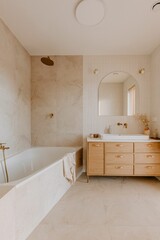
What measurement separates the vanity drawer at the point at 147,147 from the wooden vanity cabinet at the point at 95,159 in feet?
1.85

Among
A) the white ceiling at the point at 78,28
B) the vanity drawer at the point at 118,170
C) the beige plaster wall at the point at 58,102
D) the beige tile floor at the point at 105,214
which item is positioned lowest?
the beige tile floor at the point at 105,214

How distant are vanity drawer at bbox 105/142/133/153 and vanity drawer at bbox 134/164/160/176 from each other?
0.31m

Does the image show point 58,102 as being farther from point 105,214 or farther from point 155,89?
point 105,214

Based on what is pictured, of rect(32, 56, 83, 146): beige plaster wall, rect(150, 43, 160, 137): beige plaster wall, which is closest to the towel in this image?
rect(32, 56, 83, 146): beige plaster wall

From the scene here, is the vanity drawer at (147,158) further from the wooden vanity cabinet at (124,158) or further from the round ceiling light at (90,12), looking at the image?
the round ceiling light at (90,12)

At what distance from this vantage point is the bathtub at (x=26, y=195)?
1188mm

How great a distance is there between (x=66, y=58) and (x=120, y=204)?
2.77 meters

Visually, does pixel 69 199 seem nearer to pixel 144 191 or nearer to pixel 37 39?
pixel 144 191

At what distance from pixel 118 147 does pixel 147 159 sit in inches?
19.7

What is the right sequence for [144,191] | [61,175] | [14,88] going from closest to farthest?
1. [61,175]
2. [144,191]
3. [14,88]

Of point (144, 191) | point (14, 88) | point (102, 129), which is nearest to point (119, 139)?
point (102, 129)

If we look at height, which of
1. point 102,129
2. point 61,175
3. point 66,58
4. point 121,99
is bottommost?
point 61,175

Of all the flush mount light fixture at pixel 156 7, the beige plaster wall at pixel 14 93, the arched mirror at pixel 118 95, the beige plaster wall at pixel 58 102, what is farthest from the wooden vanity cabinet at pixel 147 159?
the beige plaster wall at pixel 14 93

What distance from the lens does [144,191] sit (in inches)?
96.8
